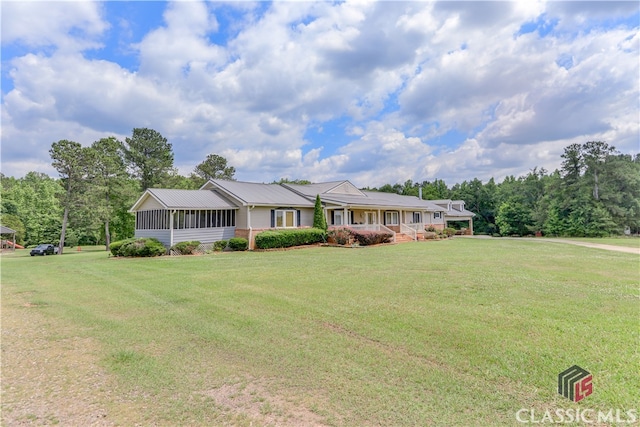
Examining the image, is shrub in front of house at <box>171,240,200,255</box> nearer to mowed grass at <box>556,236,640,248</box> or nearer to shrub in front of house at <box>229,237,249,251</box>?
shrub in front of house at <box>229,237,249,251</box>

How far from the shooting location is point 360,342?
522 centimetres

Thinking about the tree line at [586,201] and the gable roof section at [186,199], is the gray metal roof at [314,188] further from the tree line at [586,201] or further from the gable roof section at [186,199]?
the tree line at [586,201]

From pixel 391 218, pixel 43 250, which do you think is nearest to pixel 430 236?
pixel 391 218

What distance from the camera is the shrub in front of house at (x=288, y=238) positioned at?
21.2 metres

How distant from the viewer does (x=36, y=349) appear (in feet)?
17.4

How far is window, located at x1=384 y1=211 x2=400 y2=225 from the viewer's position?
32906 millimetres

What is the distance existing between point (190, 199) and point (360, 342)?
19504 mm

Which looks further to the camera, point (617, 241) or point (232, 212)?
point (617, 241)

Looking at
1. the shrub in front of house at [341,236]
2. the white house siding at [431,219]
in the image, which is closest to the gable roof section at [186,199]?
the shrub in front of house at [341,236]

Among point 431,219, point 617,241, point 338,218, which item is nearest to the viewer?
point 617,241

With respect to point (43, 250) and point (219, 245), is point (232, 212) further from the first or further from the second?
point (43, 250)

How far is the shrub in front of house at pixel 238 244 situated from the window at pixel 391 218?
16.0 m

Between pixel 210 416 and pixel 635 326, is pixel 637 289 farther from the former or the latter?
pixel 210 416

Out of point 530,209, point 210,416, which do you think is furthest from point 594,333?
point 530,209
